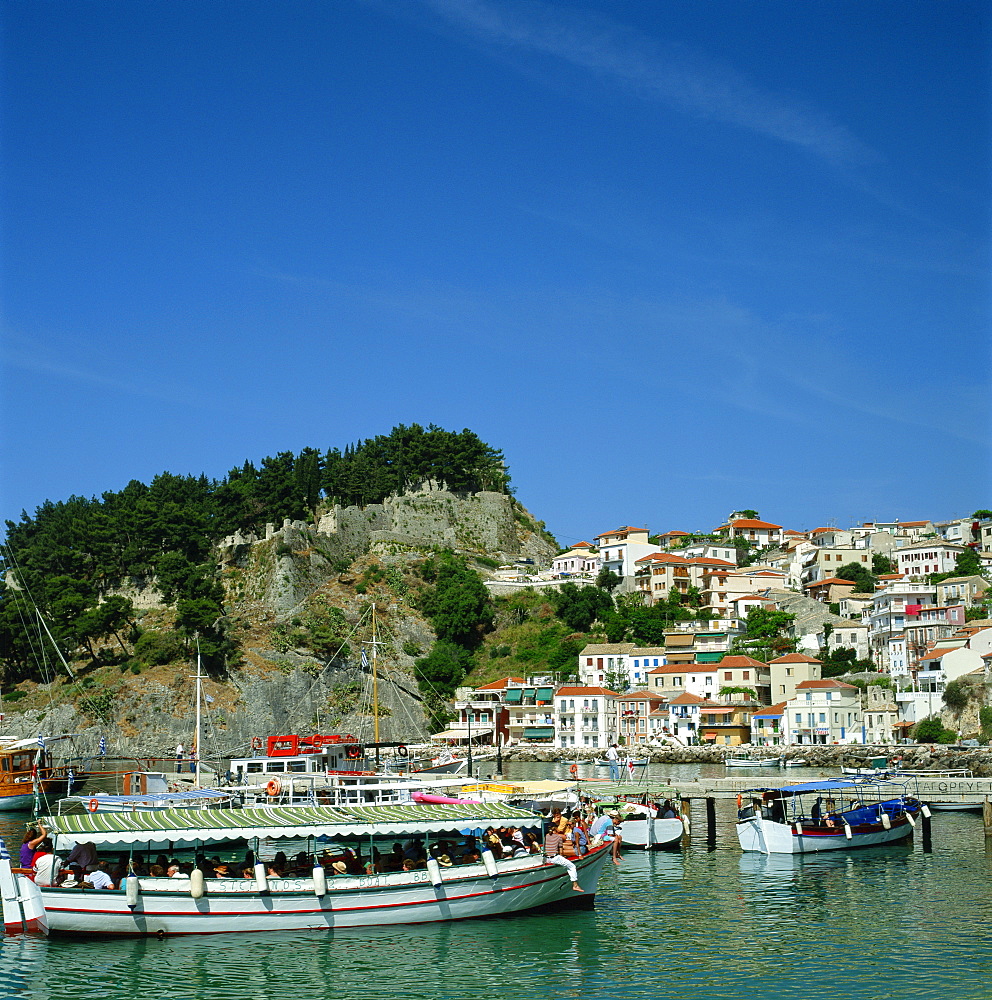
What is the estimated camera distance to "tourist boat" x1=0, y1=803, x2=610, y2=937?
20.8 meters

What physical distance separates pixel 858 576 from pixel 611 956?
84.4 m

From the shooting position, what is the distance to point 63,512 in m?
99.1

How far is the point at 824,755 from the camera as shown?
6219 cm

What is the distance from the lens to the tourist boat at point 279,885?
2078cm

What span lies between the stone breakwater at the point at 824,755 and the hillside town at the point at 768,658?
108 inches

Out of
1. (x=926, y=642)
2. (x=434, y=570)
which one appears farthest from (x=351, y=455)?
(x=926, y=642)

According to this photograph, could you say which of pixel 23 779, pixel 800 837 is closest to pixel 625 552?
pixel 23 779

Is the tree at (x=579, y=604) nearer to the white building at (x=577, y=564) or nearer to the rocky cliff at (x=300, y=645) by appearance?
the white building at (x=577, y=564)

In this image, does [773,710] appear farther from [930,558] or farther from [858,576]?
[930,558]

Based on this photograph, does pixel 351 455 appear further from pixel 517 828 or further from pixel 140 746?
pixel 517 828

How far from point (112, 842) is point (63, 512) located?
83.9 metres

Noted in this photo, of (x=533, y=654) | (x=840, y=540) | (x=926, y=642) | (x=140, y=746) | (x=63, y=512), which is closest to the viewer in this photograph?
(x=140, y=746)

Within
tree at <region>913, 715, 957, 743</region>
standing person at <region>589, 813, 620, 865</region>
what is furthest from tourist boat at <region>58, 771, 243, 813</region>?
tree at <region>913, 715, 957, 743</region>

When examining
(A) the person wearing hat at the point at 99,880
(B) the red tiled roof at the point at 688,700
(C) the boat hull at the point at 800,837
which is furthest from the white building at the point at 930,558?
(A) the person wearing hat at the point at 99,880
